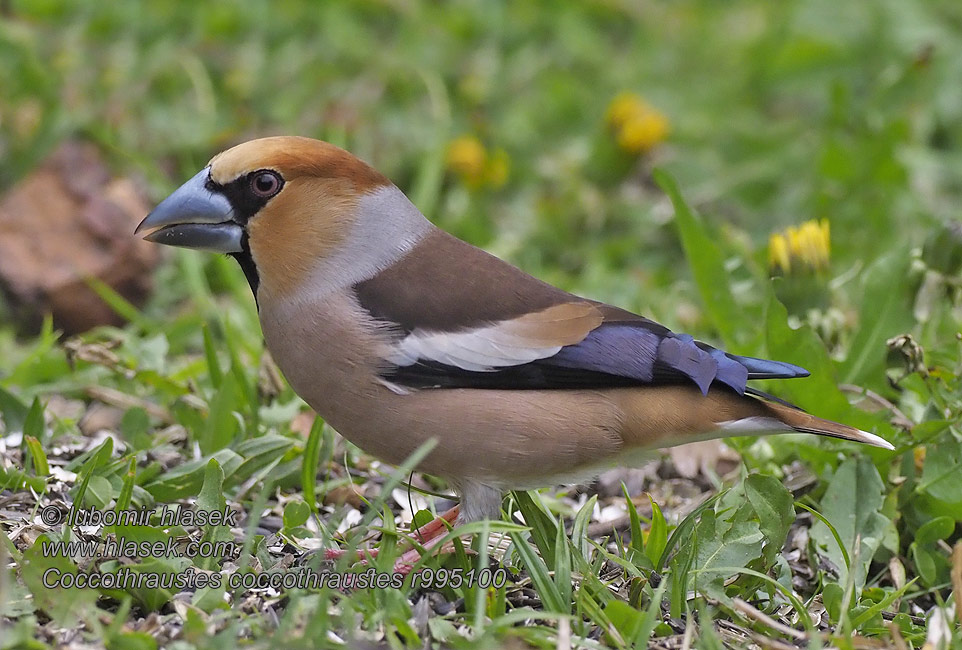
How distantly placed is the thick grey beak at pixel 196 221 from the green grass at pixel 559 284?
0.68 metres

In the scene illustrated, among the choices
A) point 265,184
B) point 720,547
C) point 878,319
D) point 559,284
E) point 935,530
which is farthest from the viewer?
point 559,284

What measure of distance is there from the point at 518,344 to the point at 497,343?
6cm

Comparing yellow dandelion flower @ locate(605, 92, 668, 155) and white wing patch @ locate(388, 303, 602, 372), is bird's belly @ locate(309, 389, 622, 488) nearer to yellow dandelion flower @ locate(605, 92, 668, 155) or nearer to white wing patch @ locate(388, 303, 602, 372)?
white wing patch @ locate(388, 303, 602, 372)

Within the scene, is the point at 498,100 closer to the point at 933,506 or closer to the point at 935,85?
the point at 935,85

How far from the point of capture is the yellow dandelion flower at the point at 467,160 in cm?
694

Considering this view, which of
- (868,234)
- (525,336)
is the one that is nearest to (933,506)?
(525,336)

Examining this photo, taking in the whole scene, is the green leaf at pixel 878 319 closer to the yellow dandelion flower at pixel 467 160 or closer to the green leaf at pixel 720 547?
the green leaf at pixel 720 547

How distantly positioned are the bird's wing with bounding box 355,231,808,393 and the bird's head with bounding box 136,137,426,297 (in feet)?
0.48

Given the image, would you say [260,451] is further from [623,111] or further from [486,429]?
[623,111]

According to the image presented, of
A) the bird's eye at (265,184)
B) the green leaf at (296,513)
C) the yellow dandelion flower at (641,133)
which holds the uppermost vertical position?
the bird's eye at (265,184)

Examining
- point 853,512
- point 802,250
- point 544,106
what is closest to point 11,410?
point 853,512

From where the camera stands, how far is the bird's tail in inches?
128

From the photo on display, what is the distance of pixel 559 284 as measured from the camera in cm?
603

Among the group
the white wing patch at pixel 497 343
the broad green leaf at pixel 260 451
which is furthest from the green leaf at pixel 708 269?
the broad green leaf at pixel 260 451
